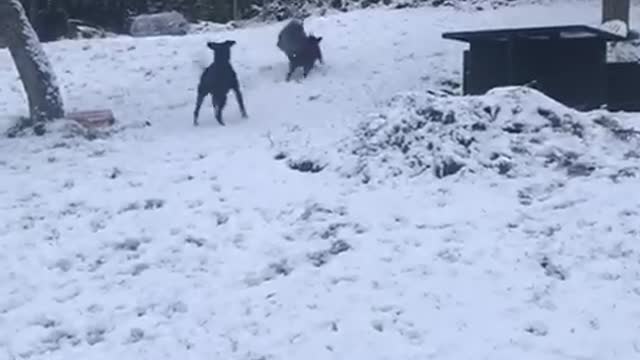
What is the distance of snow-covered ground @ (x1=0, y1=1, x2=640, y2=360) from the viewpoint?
6074 mm

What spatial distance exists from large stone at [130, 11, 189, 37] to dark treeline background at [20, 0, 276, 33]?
2.25m

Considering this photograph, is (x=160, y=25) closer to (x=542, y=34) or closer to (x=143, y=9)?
(x=143, y=9)

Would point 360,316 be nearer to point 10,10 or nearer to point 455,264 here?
point 455,264

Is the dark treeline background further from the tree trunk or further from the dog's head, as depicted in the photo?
the dog's head

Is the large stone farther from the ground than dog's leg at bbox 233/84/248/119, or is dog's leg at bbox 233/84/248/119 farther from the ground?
dog's leg at bbox 233/84/248/119

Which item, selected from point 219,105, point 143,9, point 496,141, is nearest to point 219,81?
point 219,105

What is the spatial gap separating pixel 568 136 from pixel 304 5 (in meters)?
15.7

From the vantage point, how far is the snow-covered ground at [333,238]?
6.07 metres

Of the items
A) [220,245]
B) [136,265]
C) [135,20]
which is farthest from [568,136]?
[135,20]

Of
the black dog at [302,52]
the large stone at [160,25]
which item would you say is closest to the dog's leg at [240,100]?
the black dog at [302,52]

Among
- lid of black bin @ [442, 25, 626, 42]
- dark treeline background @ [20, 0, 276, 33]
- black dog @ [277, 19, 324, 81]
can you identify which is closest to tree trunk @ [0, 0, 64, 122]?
black dog @ [277, 19, 324, 81]

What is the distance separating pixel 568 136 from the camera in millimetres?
8875

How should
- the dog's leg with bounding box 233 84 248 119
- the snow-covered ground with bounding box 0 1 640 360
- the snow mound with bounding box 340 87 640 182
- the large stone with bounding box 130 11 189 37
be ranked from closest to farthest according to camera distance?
the snow-covered ground with bounding box 0 1 640 360
the snow mound with bounding box 340 87 640 182
the dog's leg with bounding box 233 84 248 119
the large stone with bounding box 130 11 189 37

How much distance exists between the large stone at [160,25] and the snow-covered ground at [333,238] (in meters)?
10.00
